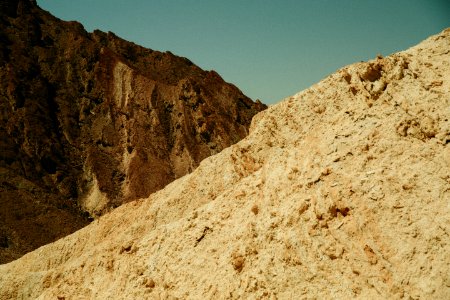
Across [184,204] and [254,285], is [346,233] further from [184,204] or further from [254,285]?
[184,204]

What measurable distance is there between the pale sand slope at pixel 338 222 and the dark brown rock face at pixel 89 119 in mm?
25855

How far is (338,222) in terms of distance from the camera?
7000 mm

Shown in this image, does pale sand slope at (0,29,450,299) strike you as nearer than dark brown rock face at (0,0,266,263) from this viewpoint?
Yes

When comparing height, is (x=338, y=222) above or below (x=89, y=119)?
below

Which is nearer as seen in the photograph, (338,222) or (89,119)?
(338,222)

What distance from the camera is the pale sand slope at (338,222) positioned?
20.4ft

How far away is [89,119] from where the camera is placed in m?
45.9

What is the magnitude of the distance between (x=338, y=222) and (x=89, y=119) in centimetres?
4351

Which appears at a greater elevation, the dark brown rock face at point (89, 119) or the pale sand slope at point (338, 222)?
the dark brown rock face at point (89, 119)

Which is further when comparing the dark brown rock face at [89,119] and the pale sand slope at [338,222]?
the dark brown rock face at [89,119]

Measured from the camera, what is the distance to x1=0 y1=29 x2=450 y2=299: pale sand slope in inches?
245

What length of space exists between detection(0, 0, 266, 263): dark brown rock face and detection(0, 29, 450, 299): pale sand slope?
25855 millimetres

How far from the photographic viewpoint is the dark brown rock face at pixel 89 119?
37250 millimetres

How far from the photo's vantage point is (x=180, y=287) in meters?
8.46
